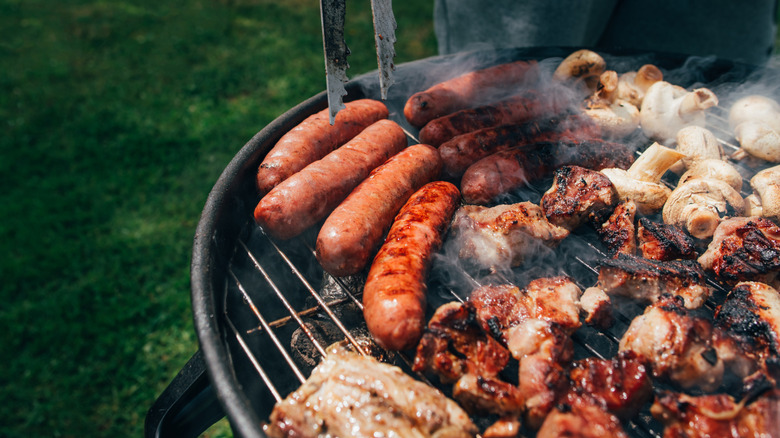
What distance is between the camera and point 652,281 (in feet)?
7.75

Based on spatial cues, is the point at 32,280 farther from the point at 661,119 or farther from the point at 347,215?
the point at 661,119

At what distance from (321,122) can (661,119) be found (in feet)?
7.91


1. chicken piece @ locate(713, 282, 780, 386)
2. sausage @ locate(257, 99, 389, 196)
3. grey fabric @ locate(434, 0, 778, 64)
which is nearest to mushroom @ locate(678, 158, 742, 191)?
chicken piece @ locate(713, 282, 780, 386)

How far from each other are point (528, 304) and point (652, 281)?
24.4 inches

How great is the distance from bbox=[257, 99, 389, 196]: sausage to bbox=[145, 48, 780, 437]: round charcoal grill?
142mm

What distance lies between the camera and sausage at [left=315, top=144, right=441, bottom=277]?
8.20 ft

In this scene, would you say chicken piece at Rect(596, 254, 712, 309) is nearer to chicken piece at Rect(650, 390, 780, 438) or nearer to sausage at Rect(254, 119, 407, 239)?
chicken piece at Rect(650, 390, 780, 438)

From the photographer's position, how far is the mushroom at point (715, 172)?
2.90 metres

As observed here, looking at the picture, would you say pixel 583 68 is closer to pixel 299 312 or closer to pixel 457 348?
pixel 457 348

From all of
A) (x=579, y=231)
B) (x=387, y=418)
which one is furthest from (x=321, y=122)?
(x=387, y=418)

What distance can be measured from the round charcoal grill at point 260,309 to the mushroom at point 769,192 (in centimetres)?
42

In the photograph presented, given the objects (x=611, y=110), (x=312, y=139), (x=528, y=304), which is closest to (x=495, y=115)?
(x=611, y=110)

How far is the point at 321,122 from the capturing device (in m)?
3.22

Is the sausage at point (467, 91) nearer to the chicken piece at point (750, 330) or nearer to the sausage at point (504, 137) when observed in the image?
the sausage at point (504, 137)
